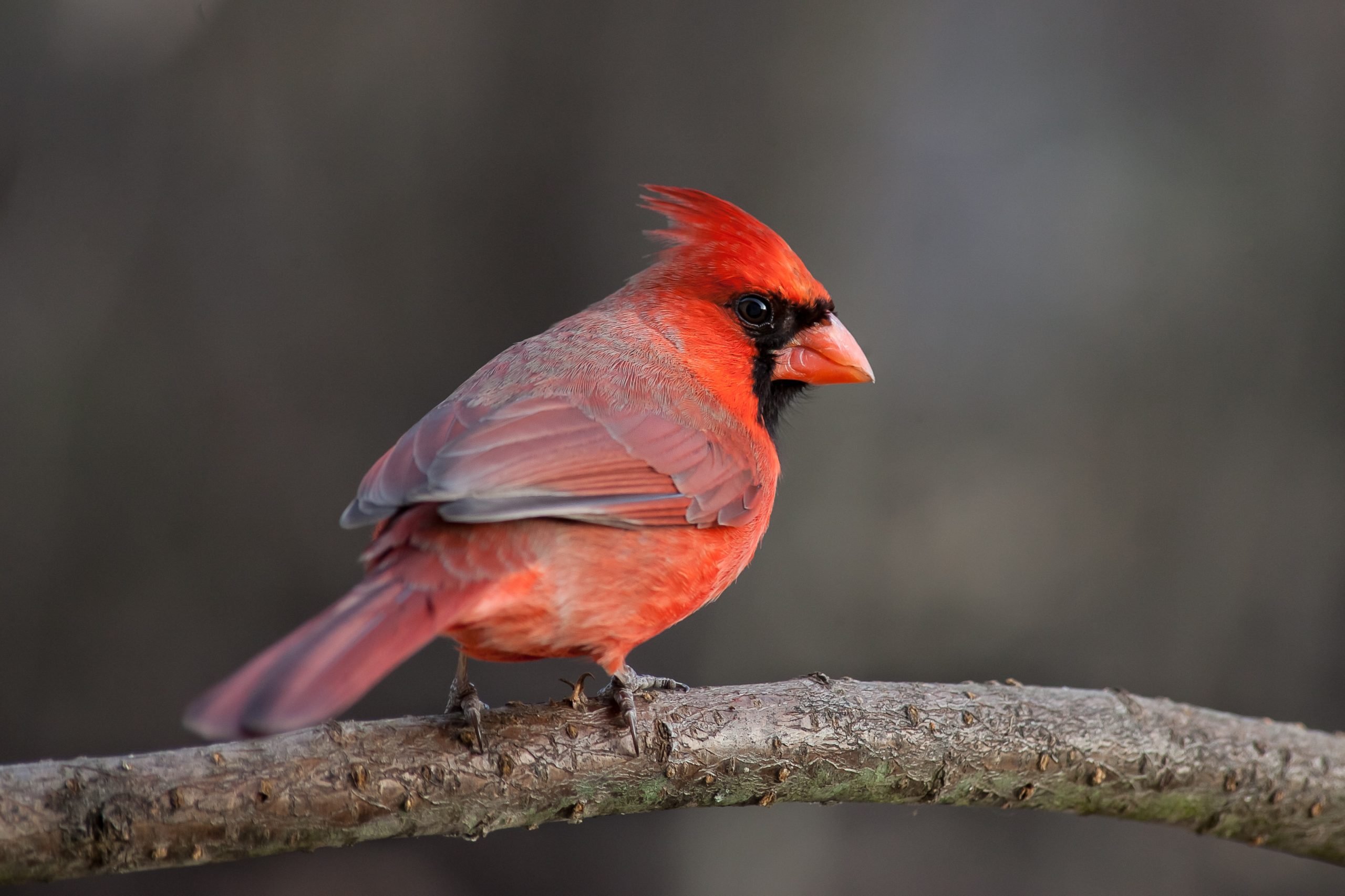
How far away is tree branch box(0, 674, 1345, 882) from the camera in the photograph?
1.79 meters

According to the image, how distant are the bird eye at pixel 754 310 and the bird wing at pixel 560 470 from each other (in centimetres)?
44

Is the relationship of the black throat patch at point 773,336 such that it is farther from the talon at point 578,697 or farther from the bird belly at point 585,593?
the talon at point 578,697

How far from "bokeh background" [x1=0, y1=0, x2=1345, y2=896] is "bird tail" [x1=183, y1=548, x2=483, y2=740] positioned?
88.6 inches

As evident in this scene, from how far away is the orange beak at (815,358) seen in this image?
2.92m

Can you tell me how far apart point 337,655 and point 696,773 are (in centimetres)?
78

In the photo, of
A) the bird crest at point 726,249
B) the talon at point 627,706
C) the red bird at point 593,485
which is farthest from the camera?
the bird crest at point 726,249

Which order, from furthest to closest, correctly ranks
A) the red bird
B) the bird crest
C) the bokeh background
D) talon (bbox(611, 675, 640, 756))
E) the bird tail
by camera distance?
the bokeh background < the bird crest < talon (bbox(611, 675, 640, 756)) < the red bird < the bird tail

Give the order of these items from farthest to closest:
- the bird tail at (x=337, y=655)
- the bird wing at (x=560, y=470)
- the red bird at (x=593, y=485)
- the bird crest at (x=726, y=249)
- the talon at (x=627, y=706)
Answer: the bird crest at (x=726, y=249) < the talon at (x=627, y=706) < the bird wing at (x=560, y=470) < the red bird at (x=593, y=485) < the bird tail at (x=337, y=655)

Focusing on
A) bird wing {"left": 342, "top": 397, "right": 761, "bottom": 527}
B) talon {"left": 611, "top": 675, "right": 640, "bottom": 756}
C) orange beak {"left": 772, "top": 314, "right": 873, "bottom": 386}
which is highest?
orange beak {"left": 772, "top": 314, "right": 873, "bottom": 386}

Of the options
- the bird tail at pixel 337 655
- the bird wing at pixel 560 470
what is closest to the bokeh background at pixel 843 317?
the bird wing at pixel 560 470

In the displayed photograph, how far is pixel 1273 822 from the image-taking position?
8.91 feet

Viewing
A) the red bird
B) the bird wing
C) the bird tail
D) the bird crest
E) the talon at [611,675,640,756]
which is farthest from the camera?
the bird crest

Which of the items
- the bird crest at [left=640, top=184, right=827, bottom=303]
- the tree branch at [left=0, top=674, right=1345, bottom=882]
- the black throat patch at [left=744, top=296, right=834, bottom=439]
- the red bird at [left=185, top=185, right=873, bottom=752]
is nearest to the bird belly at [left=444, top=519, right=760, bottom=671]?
the red bird at [left=185, top=185, right=873, bottom=752]

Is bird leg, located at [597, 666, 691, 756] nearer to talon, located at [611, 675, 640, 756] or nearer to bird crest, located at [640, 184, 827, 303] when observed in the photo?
talon, located at [611, 675, 640, 756]
